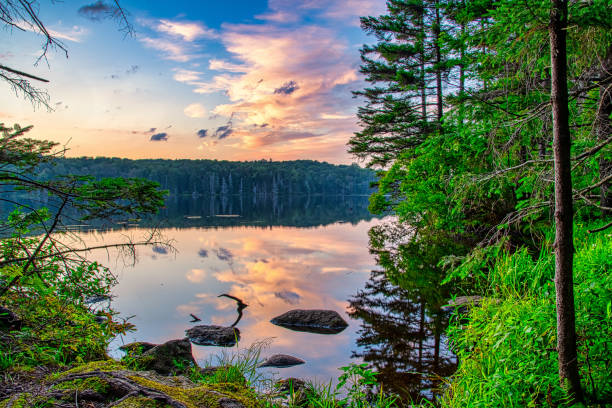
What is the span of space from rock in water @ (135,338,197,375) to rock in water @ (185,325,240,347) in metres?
1.74

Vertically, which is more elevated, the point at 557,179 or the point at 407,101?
the point at 407,101

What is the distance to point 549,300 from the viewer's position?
173 inches

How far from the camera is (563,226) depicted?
323cm

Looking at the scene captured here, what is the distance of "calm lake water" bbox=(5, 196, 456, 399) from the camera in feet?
25.5

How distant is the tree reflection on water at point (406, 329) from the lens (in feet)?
22.1

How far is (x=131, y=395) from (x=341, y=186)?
475 feet

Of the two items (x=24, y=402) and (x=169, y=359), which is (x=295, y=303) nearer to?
(x=169, y=359)

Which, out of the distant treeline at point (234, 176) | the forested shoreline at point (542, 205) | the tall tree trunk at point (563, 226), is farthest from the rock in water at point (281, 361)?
the distant treeline at point (234, 176)

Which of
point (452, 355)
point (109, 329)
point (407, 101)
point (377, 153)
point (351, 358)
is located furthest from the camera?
point (377, 153)

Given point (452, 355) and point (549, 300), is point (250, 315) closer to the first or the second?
point (452, 355)

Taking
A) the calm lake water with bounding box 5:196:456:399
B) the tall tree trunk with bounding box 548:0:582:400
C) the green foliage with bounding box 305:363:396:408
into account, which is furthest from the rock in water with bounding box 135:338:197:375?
the tall tree trunk with bounding box 548:0:582:400

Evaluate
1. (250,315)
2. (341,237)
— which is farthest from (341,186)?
(250,315)

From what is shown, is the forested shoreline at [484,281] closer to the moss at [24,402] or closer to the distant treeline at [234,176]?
the moss at [24,402]

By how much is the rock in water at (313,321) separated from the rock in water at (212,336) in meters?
1.61
